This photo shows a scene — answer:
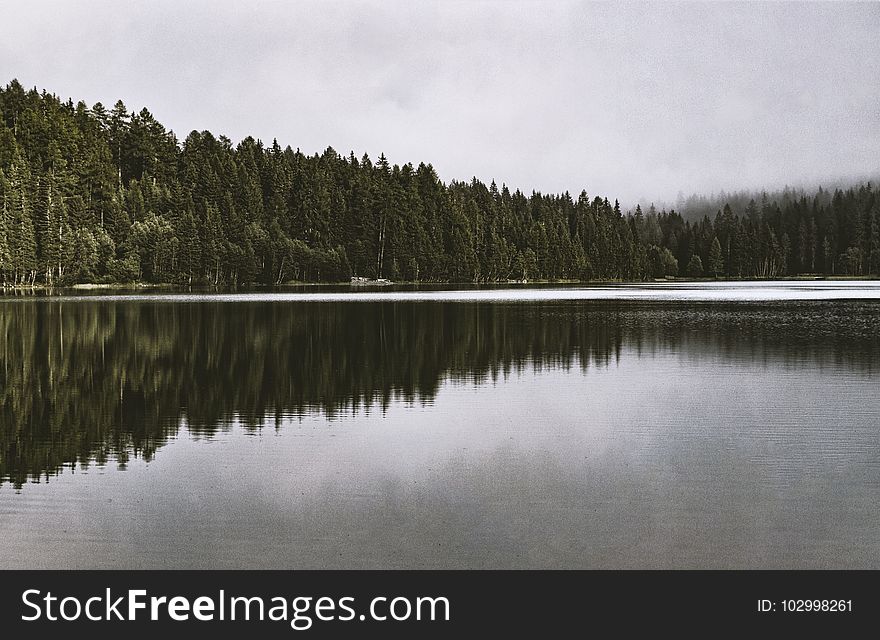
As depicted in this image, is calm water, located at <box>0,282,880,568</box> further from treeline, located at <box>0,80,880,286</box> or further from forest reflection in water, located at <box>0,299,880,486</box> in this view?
treeline, located at <box>0,80,880,286</box>

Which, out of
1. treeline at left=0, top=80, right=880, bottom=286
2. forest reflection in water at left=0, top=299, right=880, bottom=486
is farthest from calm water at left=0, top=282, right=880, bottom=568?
treeline at left=0, top=80, right=880, bottom=286

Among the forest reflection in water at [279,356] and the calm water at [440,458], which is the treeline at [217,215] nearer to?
the forest reflection in water at [279,356]

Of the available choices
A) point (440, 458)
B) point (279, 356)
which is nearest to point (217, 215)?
point (279, 356)

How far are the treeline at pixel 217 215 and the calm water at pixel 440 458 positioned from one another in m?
92.6

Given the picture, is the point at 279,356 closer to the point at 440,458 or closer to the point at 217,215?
the point at 440,458

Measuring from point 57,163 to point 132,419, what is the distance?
125360mm

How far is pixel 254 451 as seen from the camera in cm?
1386

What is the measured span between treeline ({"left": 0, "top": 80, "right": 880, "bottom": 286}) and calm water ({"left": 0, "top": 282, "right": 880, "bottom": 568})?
92595 millimetres

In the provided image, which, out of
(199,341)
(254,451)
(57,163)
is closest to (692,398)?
(254,451)

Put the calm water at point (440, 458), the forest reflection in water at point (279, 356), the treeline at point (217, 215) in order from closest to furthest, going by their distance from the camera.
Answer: the calm water at point (440, 458) → the forest reflection in water at point (279, 356) → the treeline at point (217, 215)

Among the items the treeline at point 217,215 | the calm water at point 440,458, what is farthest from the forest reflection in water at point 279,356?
the treeline at point 217,215

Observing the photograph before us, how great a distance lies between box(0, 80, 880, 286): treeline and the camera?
11425 centimetres

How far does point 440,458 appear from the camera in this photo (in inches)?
527

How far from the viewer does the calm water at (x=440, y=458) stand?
9219 mm
